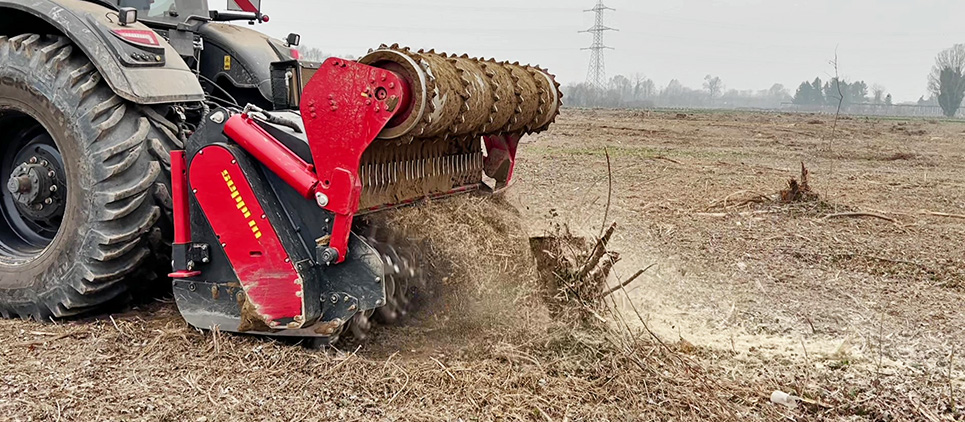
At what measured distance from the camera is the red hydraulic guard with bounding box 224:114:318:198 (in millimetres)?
3449

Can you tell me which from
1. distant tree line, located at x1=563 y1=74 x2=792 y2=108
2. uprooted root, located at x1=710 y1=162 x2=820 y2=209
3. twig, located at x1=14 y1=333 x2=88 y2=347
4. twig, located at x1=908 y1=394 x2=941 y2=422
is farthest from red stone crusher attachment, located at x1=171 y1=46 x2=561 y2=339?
distant tree line, located at x1=563 y1=74 x2=792 y2=108

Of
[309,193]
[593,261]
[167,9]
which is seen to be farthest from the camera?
[167,9]

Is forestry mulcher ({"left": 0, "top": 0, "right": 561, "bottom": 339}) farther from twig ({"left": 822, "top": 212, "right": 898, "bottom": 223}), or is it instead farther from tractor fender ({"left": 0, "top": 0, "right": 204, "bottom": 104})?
twig ({"left": 822, "top": 212, "right": 898, "bottom": 223})

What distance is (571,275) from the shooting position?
4.18 metres

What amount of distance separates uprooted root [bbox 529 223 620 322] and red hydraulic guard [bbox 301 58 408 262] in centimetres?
118

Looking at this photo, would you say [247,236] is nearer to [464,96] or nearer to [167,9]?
[464,96]

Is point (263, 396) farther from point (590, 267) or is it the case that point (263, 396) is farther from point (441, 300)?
point (590, 267)

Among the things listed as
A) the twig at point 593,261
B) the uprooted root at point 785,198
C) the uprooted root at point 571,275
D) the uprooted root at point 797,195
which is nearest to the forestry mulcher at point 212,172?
the uprooted root at point 571,275

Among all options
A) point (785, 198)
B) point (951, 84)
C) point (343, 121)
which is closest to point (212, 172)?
point (343, 121)

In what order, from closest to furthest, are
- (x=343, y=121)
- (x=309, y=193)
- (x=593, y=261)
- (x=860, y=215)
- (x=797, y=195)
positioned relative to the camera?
(x=343, y=121) < (x=309, y=193) < (x=593, y=261) < (x=860, y=215) < (x=797, y=195)

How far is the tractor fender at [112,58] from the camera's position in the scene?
3707mm

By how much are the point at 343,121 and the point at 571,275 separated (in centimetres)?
152

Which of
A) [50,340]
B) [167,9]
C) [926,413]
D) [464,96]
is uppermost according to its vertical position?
[167,9]

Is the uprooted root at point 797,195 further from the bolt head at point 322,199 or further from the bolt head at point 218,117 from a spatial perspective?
the bolt head at point 218,117
